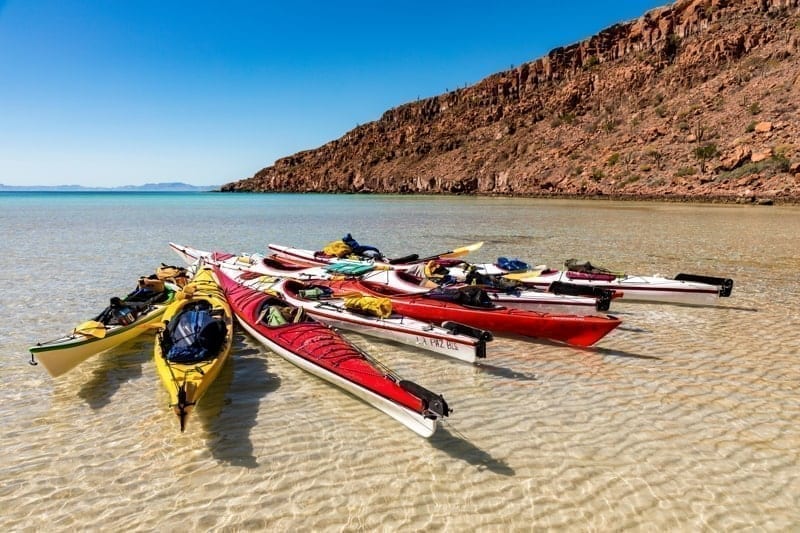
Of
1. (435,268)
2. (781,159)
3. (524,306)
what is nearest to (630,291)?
(524,306)

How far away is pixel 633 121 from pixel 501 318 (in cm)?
6843

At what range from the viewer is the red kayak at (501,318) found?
7727 mm

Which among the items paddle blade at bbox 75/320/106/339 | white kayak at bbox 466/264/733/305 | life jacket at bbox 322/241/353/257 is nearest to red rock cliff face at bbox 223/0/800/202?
white kayak at bbox 466/264/733/305

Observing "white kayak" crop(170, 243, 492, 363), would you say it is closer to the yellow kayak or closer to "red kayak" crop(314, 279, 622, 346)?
"red kayak" crop(314, 279, 622, 346)

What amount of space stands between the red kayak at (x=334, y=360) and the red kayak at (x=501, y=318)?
2118 millimetres

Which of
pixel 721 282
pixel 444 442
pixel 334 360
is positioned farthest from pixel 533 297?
pixel 444 442

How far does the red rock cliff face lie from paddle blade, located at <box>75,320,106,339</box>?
153 feet

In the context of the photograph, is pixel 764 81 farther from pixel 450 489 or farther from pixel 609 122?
pixel 450 489

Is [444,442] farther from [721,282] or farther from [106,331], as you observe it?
[721,282]

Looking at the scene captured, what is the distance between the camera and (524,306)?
9859 mm

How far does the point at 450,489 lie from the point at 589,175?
64.2 meters

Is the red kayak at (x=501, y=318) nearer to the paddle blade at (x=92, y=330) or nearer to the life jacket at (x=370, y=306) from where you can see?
the life jacket at (x=370, y=306)

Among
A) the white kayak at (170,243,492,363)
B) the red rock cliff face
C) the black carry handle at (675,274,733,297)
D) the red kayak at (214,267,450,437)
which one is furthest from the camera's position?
the red rock cliff face

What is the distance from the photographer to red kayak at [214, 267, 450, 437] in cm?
497
